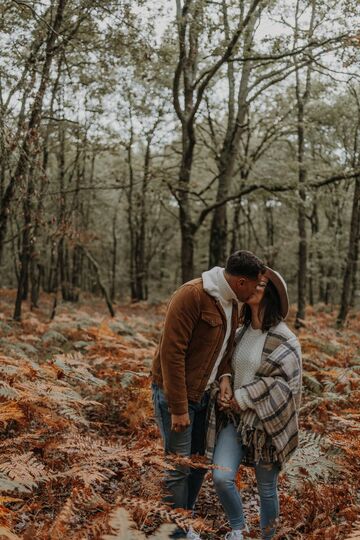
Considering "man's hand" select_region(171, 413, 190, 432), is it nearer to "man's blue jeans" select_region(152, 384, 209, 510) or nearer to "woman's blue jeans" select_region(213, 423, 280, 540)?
"man's blue jeans" select_region(152, 384, 209, 510)

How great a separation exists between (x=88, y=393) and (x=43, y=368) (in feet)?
3.32

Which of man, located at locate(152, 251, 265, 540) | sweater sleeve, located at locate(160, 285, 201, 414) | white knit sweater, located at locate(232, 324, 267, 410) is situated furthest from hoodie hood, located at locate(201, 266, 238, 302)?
white knit sweater, located at locate(232, 324, 267, 410)

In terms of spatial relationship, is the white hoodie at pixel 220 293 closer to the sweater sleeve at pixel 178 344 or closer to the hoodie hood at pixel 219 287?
the hoodie hood at pixel 219 287

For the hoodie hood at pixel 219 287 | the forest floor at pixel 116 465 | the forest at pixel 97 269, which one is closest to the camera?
the forest floor at pixel 116 465

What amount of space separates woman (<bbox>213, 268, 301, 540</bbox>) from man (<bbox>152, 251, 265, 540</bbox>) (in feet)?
0.47

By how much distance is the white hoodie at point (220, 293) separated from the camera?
3.71 m

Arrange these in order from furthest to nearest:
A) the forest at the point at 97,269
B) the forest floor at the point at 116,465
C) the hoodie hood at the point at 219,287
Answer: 1. the forest at the point at 97,269
2. the hoodie hood at the point at 219,287
3. the forest floor at the point at 116,465

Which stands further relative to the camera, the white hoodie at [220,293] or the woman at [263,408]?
the white hoodie at [220,293]

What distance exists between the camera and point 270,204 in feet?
102

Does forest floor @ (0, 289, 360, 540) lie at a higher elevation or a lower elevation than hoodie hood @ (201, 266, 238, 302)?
lower

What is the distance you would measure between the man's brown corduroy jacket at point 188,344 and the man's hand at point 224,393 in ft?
0.45

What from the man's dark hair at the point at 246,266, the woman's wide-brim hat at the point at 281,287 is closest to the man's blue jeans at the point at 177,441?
the woman's wide-brim hat at the point at 281,287

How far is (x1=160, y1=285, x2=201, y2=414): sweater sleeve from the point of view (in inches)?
141

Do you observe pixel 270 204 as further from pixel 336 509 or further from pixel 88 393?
pixel 336 509
